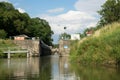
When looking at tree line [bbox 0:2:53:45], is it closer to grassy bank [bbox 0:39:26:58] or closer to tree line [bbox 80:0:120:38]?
grassy bank [bbox 0:39:26:58]

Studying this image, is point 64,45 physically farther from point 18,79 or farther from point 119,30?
point 18,79

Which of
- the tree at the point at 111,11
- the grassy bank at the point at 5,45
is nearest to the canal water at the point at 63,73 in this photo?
the grassy bank at the point at 5,45

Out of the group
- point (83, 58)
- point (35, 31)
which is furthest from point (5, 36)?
point (83, 58)

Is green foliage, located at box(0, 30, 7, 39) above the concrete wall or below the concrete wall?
above

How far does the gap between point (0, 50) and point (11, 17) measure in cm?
3763

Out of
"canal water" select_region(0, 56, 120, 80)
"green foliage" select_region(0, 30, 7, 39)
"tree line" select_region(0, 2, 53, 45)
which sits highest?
"tree line" select_region(0, 2, 53, 45)

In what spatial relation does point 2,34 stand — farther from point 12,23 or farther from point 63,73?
point 63,73

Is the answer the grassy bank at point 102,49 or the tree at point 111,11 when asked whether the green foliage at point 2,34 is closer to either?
the tree at point 111,11

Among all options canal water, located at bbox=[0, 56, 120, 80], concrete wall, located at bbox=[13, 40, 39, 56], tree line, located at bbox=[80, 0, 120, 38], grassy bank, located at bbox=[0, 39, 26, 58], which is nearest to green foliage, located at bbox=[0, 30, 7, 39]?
concrete wall, located at bbox=[13, 40, 39, 56]

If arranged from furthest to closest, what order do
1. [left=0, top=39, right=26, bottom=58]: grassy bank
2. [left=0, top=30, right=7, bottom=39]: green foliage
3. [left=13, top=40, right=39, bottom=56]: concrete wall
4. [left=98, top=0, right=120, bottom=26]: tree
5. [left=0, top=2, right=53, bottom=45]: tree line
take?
[left=0, top=2, right=53, bottom=45]: tree line
[left=0, top=30, right=7, bottom=39]: green foliage
[left=13, top=40, right=39, bottom=56]: concrete wall
[left=98, top=0, right=120, bottom=26]: tree
[left=0, top=39, right=26, bottom=58]: grassy bank

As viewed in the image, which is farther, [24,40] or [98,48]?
[24,40]

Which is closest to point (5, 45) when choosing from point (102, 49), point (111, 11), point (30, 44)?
point (30, 44)

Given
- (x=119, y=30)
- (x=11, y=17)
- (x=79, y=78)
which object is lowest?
(x=79, y=78)

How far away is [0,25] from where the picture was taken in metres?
116
